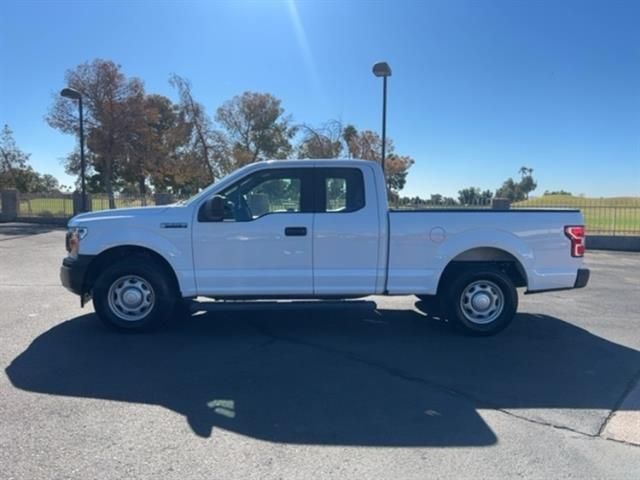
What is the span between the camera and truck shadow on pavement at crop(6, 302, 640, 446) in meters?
3.91

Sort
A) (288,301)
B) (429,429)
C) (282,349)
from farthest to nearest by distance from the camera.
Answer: (288,301), (282,349), (429,429)

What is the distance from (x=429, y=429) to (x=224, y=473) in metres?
1.52

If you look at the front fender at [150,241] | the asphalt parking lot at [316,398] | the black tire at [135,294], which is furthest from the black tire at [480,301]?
the black tire at [135,294]

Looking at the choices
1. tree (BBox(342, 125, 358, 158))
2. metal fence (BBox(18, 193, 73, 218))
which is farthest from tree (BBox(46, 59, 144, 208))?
tree (BBox(342, 125, 358, 158))

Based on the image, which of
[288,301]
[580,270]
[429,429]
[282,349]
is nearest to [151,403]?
[282,349]

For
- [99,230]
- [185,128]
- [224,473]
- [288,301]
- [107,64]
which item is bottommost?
[224,473]

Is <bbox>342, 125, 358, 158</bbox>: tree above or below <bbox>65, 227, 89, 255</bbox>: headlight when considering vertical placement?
above

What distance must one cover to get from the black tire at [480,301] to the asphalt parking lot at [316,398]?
0.21 meters

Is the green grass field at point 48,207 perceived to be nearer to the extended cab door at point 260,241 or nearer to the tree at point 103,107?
the tree at point 103,107

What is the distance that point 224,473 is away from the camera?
10.5ft

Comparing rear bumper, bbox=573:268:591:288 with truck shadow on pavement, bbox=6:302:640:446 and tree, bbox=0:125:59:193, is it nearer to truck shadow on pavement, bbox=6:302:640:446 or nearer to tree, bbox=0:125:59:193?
truck shadow on pavement, bbox=6:302:640:446

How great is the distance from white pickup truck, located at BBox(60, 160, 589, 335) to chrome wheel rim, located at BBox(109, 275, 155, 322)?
12mm

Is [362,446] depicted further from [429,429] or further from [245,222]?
[245,222]

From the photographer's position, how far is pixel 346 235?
610cm
